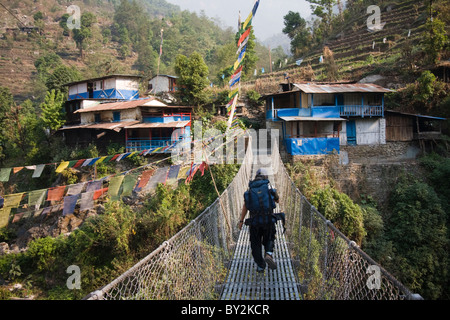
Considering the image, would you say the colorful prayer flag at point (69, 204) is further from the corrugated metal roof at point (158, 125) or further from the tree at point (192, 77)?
the tree at point (192, 77)

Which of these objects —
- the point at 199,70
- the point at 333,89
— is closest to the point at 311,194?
the point at 333,89

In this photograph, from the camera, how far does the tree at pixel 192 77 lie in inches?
596

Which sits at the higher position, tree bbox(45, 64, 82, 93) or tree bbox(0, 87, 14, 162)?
tree bbox(45, 64, 82, 93)

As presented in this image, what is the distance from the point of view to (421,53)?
1446cm

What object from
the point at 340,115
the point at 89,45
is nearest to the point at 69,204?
the point at 340,115

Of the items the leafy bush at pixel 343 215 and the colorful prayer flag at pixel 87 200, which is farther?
the leafy bush at pixel 343 215

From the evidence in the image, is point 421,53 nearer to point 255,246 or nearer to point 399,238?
point 399,238

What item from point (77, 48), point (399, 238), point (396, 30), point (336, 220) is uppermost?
point (77, 48)


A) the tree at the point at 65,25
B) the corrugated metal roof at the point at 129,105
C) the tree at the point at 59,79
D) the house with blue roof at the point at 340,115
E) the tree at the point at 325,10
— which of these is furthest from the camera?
the tree at the point at 65,25

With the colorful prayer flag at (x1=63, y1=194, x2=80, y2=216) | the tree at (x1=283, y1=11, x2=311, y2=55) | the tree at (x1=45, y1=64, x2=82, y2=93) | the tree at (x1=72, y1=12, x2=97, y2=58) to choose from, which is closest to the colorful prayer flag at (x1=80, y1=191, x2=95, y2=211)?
the colorful prayer flag at (x1=63, y1=194, x2=80, y2=216)

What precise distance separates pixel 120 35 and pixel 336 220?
51.9 meters

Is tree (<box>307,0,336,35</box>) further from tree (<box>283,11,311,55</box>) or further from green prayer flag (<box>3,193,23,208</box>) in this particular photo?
green prayer flag (<box>3,193,23,208</box>)

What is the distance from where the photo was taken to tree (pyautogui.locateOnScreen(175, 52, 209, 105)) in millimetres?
15148

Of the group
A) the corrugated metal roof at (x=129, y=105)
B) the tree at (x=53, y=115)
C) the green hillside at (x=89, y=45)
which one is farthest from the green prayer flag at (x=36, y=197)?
the green hillside at (x=89, y=45)
